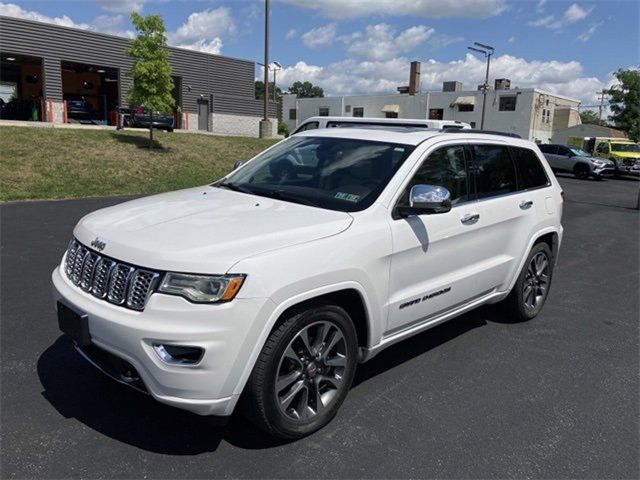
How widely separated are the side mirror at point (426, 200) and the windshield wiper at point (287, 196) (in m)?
0.60

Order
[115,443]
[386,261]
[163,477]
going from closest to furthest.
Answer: [163,477] < [115,443] < [386,261]

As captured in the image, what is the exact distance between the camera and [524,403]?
11.9ft

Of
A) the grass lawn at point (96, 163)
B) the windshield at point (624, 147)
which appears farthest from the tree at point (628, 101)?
the grass lawn at point (96, 163)

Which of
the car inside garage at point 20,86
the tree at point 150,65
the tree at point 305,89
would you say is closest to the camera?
the tree at point 150,65

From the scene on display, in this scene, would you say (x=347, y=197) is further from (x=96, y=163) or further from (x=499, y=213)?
(x=96, y=163)

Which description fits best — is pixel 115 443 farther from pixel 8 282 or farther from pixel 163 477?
pixel 8 282

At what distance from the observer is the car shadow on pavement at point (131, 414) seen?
9.85 ft

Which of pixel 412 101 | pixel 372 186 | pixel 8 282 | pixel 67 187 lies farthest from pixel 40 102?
pixel 412 101

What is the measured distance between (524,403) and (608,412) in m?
0.54

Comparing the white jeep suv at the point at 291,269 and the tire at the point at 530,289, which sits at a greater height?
the white jeep suv at the point at 291,269

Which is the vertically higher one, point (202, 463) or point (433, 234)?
point (433, 234)

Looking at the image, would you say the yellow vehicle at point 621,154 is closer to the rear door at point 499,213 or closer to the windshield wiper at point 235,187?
the rear door at point 499,213

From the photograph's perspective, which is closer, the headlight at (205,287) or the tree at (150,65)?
the headlight at (205,287)

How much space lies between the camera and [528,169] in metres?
5.05
